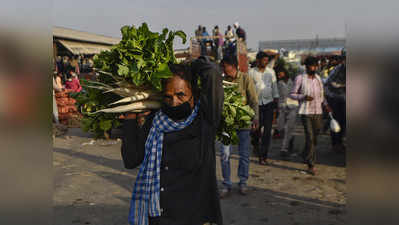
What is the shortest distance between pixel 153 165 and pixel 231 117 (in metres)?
0.73

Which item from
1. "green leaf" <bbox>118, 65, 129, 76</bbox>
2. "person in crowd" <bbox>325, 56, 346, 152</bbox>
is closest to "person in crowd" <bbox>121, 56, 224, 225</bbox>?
→ "green leaf" <bbox>118, 65, 129, 76</bbox>

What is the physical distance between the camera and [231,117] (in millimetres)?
2689

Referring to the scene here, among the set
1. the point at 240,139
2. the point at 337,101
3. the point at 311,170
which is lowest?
the point at 311,170

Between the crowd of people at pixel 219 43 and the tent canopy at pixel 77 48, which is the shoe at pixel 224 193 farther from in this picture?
the tent canopy at pixel 77 48

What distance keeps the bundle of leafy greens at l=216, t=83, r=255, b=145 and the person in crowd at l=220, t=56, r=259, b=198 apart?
2138 millimetres

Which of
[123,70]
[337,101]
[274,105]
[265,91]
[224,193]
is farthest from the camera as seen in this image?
[337,101]

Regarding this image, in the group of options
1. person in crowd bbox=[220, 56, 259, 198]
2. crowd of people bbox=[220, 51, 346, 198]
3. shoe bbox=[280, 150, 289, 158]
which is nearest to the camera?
person in crowd bbox=[220, 56, 259, 198]

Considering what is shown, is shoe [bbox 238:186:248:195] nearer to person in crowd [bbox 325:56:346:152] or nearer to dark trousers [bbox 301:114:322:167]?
dark trousers [bbox 301:114:322:167]

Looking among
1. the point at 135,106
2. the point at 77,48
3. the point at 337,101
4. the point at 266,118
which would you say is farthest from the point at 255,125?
the point at 77,48

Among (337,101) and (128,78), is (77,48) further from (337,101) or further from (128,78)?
(128,78)

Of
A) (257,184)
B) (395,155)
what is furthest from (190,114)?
(257,184)

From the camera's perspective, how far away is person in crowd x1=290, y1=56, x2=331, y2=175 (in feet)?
20.7

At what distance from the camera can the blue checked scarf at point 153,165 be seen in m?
2.29

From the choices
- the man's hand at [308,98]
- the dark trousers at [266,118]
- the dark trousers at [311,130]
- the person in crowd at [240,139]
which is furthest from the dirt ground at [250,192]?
the man's hand at [308,98]
